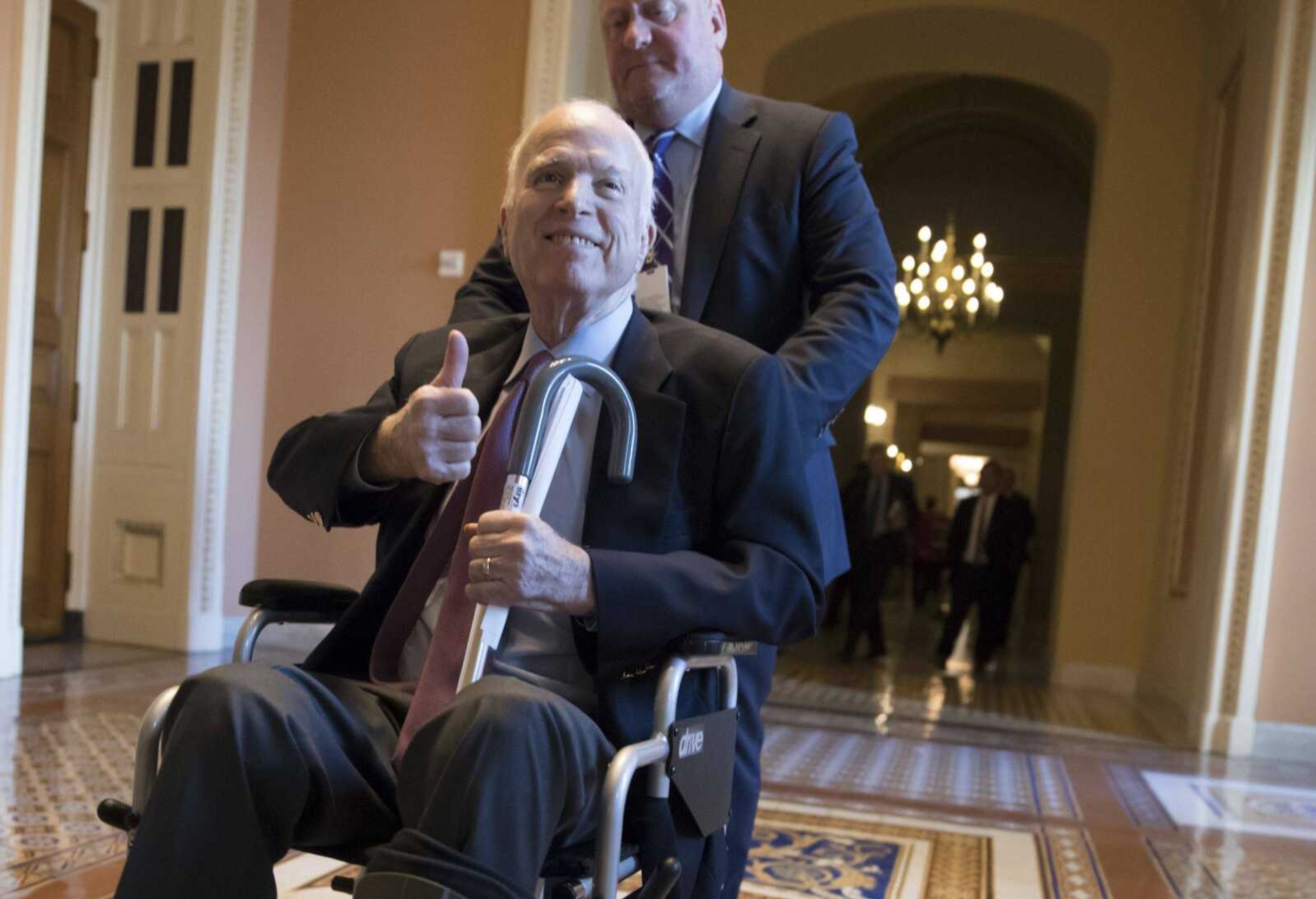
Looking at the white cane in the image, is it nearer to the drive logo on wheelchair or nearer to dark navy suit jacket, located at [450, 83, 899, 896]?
the drive logo on wheelchair

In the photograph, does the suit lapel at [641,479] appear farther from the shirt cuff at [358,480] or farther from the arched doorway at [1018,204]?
the arched doorway at [1018,204]

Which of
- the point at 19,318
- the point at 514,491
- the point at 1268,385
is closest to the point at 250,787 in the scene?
the point at 514,491

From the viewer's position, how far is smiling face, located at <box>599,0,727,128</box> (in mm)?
1767

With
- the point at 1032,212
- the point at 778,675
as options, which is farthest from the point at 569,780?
the point at 1032,212

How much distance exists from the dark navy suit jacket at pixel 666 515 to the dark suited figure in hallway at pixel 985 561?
690cm

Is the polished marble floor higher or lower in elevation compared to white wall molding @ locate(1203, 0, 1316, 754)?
lower

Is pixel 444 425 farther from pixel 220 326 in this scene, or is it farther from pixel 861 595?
pixel 861 595

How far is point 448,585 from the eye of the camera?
1.37 m

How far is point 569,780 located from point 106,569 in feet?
16.9

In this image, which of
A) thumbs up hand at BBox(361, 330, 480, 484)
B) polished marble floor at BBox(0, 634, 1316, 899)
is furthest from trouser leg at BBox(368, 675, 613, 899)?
polished marble floor at BBox(0, 634, 1316, 899)

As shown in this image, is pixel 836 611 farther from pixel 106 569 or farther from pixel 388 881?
pixel 388 881

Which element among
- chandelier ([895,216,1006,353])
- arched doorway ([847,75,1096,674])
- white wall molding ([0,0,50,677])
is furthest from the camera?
arched doorway ([847,75,1096,674])

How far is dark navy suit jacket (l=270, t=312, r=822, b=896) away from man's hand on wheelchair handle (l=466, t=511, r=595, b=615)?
0.12ft

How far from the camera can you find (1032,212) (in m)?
13.1
